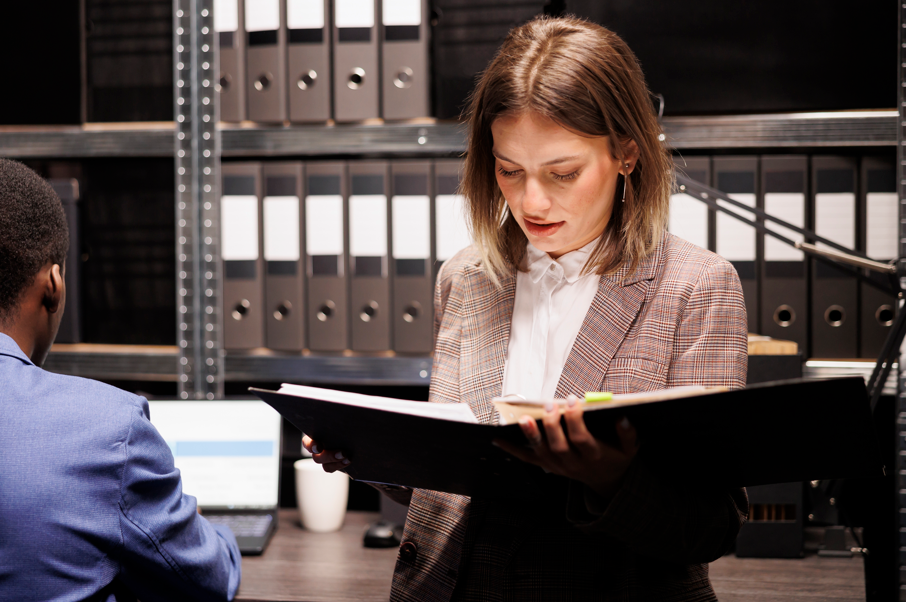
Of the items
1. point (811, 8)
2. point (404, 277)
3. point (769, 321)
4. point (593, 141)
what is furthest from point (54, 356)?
point (811, 8)

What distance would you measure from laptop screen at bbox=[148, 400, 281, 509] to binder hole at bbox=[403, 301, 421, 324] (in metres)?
0.34

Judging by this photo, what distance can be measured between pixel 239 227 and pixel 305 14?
0.44 metres

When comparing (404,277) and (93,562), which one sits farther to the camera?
(404,277)

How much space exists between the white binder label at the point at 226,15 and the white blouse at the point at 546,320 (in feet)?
2.88

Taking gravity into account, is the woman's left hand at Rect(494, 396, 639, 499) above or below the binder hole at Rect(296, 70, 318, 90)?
below

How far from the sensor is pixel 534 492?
769mm

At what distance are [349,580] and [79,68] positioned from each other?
1.17 metres

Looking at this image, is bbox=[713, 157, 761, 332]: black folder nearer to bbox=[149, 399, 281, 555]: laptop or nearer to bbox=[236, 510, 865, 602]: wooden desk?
bbox=[236, 510, 865, 602]: wooden desk

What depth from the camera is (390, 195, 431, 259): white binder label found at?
142cm

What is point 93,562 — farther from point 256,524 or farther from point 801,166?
point 801,166

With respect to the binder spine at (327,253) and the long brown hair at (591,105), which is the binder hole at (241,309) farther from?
the long brown hair at (591,105)

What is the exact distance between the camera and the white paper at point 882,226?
4.31ft

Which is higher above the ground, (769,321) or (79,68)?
(79,68)

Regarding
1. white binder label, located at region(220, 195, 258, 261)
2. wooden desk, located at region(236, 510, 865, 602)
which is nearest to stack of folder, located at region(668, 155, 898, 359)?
wooden desk, located at region(236, 510, 865, 602)
